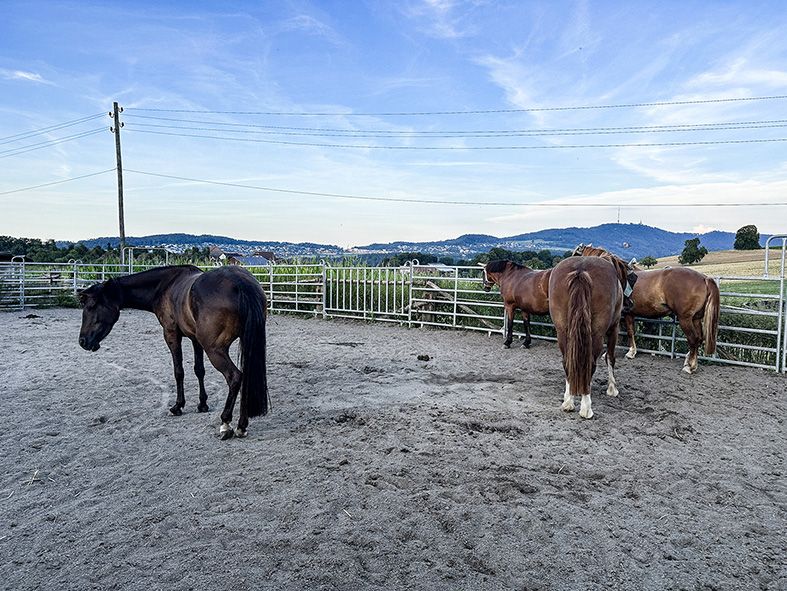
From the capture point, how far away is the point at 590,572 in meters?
2.29

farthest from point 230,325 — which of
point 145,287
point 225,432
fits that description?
point 145,287

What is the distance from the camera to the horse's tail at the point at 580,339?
451cm

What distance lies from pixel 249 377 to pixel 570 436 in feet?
8.82

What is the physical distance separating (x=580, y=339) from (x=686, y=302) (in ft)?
10.5

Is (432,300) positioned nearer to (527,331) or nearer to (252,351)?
(527,331)

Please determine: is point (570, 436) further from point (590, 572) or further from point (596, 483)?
point (590, 572)

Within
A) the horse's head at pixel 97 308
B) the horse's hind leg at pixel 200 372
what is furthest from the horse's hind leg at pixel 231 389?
the horse's head at pixel 97 308

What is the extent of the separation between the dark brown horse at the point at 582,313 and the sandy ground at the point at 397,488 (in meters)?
0.40

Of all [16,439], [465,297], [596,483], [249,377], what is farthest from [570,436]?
[465,297]

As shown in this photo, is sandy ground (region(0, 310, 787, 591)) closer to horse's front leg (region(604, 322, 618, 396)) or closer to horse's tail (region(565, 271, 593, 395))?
horse's front leg (region(604, 322, 618, 396))

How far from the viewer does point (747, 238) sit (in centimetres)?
1925

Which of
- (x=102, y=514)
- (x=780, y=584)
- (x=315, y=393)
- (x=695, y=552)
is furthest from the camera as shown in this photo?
(x=315, y=393)

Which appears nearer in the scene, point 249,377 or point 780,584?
point 780,584

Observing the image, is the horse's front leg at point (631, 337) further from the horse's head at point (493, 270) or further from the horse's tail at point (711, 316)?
the horse's head at point (493, 270)
